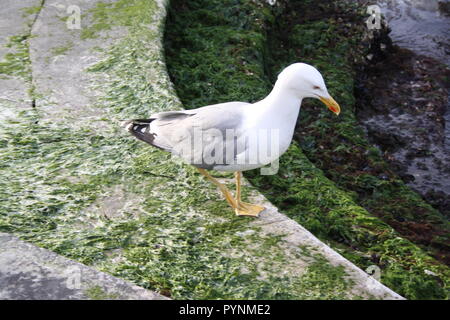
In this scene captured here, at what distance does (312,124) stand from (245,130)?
2524 millimetres

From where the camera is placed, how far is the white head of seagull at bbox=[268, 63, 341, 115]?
3541mm

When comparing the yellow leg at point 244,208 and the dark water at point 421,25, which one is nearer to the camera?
the yellow leg at point 244,208

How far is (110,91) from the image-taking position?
16.6 ft

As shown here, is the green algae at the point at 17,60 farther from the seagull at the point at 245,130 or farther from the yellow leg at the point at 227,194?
the yellow leg at the point at 227,194

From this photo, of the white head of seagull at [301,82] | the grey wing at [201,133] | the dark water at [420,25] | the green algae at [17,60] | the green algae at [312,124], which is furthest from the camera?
the dark water at [420,25]

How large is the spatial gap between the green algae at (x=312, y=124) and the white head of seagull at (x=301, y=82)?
1092mm

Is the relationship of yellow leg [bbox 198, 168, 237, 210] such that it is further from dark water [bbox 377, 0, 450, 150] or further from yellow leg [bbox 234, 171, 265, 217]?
dark water [bbox 377, 0, 450, 150]

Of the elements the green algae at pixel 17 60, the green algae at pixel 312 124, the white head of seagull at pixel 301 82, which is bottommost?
the green algae at pixel 312 124

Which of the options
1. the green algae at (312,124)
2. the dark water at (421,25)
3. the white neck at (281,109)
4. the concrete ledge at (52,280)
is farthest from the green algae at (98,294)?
the dark water at (421,25)

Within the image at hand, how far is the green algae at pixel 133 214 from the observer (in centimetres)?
333

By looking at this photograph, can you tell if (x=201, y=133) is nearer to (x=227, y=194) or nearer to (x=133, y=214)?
(x=227, y=194)

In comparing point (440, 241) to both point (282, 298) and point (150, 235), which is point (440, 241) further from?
point (150, 235)

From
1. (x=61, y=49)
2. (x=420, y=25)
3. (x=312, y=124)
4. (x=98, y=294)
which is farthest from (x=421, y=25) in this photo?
(x=98, y=294)

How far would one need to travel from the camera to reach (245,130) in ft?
12.0
